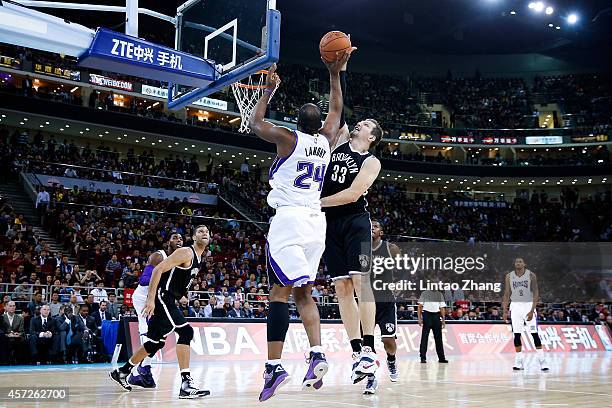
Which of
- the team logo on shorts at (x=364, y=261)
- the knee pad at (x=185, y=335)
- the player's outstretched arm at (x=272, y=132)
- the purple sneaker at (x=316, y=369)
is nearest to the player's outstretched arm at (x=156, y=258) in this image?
the knee pad at (x=185, y=335)

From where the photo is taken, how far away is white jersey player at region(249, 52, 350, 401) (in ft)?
16.0

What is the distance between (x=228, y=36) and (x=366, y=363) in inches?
215

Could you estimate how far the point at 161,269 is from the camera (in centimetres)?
729

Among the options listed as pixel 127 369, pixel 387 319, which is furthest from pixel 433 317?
pixel 127 369

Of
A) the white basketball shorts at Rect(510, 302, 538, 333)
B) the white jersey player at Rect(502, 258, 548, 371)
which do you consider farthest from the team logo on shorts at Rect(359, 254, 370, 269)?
the white basketball shorts at Rect(510, 302, 538, 333)

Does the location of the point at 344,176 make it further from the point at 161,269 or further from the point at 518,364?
the point at 518,364

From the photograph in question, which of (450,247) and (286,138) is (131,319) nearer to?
(286,138)

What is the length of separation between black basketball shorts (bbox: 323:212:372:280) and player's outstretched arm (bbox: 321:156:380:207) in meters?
0.40

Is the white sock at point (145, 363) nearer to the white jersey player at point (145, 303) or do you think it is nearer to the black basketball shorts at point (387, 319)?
the white jersey player at point (145, 303)

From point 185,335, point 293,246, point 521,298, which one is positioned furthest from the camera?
point 521,298

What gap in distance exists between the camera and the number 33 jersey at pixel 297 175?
5031 mm

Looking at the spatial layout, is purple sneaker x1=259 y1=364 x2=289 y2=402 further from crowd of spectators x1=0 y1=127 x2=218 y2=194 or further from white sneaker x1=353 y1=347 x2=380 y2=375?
crowd of spectators x1=0 y1=127 x2=218 y2=194

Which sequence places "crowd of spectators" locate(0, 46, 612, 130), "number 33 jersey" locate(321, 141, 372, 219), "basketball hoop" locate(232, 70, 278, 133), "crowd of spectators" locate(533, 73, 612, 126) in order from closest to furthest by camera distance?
1. "number 33 jersey" locate(321, 141, 372, 219)
2. "basketball hoop" locate(232, 70, 278, 133)
3. "crowd of spectators" locate(0, 46, 612, 130)
4. "crowd of spectators" locate(533, 73, 612, 126)

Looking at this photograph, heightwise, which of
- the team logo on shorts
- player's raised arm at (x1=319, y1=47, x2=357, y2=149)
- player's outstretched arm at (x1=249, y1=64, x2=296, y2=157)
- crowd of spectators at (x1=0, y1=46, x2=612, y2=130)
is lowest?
the team logo on shorts
